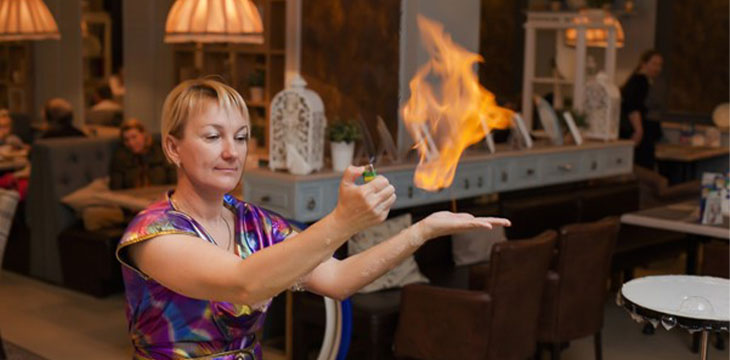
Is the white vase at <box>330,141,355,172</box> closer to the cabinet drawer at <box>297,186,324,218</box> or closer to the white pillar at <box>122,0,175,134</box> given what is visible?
the cabinet drawer at <box>297,186,324,218</box>

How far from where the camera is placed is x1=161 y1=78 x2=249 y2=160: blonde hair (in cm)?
196

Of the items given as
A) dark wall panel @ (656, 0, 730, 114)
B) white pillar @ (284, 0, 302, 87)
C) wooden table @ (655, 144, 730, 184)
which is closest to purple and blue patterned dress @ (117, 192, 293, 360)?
white pillar @ (284, 0, 302, 87)

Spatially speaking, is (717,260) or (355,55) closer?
(717,260)

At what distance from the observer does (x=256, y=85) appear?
916cm

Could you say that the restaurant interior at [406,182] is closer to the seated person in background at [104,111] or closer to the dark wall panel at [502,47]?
the seated person in background at [104,111]

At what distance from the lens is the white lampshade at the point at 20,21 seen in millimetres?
7902

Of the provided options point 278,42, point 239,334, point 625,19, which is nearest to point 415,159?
point 278,42

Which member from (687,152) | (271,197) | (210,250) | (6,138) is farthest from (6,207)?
(687,152)

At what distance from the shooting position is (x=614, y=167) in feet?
25.0

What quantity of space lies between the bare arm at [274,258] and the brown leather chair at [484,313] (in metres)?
2.63

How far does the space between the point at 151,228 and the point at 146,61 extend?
8.51m

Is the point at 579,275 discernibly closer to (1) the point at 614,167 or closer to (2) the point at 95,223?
(1) the point at 614,167

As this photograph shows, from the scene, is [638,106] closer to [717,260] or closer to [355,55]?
[355,55]

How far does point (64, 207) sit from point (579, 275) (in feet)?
12.2
